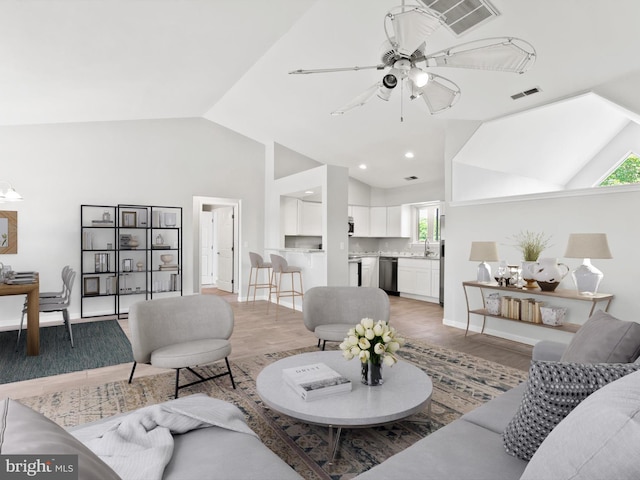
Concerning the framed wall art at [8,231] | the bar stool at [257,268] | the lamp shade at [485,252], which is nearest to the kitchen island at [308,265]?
the bar stool at [257,268]

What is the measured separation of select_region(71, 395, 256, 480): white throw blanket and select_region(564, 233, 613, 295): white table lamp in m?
3.46

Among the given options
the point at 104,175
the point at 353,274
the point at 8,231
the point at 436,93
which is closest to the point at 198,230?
the point at 104,175

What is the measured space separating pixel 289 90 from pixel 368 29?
181 centimetres

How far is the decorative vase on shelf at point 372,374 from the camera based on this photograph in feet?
7.32

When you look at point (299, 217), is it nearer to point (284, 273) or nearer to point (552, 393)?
point (284, 273)

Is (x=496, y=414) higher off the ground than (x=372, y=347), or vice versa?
(x=372, y=347)

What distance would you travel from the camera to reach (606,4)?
2.76m

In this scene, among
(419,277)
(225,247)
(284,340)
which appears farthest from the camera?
(225,247)

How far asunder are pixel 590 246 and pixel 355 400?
2896 millimetres

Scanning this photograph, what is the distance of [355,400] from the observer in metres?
2.04

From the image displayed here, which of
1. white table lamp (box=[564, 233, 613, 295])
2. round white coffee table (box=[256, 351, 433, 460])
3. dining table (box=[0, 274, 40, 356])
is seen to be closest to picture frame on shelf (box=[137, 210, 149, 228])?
dining table (box=[0, 274, 40, 356])

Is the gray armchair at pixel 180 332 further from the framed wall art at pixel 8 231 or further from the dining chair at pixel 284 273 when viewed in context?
the framed wall art at pixel 8 231

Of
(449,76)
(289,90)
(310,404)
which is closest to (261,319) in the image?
(289,90)

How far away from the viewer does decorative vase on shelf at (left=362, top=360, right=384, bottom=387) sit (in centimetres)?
223
